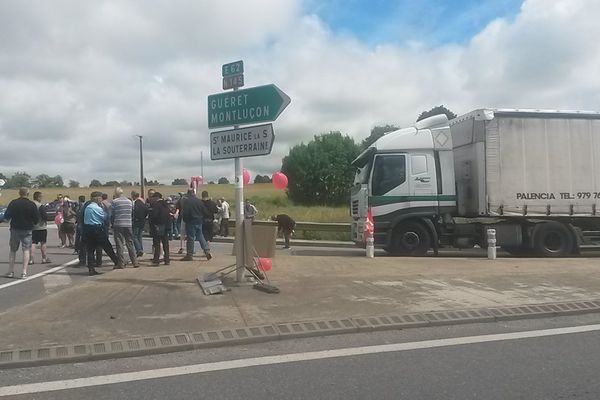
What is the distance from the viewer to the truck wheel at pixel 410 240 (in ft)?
47.1

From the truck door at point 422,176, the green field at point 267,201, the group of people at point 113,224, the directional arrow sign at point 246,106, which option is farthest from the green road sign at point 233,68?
the green field at point 267,201

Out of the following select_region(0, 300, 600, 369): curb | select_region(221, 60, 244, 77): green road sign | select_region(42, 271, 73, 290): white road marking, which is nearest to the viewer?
select_region(0, 300, 600, 369): curb

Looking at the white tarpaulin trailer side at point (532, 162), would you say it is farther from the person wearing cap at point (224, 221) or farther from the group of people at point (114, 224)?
the person wearing cap at point (224, 221)

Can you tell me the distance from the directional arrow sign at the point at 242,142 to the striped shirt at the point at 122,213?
3.35 m

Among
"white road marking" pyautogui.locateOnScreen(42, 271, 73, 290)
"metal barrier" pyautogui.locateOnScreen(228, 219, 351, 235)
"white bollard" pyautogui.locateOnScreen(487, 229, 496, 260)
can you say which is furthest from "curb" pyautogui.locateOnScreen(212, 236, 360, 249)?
"white road marking" pyautogui.locateOnScreen(42, 271, 73, 290)

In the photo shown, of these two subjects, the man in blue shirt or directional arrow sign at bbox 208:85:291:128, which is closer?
directional arrow sign at bbox 208:85:291:128

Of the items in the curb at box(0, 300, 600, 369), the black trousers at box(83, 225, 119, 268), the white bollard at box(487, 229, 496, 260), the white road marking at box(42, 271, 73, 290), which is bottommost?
the curb at box(0, 300, 600, 369)

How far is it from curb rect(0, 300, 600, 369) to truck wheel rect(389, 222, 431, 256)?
6.38 meters

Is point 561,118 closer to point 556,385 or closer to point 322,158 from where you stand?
point 556,385

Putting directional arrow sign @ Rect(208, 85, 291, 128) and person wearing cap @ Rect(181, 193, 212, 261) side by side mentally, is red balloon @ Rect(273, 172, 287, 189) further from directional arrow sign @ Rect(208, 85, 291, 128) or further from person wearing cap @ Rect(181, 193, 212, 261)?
directional arrow sign @ Rect(208, 85, 291, 128)

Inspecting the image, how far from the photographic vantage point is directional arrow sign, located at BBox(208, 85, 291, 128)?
8.65 metres

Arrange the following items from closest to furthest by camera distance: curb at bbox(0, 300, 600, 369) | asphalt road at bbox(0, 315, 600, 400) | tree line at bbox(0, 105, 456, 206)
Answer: asphalt road at bbox(0, 315, 600, 400)
curb at bbox(0, 300, 600, 369)
tree line at bbox(0, 105, 456, 206)

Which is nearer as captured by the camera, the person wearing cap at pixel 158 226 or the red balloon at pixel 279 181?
the person wearing cap at pixel 158 226

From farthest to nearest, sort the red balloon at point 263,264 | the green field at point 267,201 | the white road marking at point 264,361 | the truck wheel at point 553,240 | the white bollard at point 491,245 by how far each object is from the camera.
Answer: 1. the green field at point 267,201
2. the truck wheel at point 553,240
3. the white bollard at point 491,245
4. the red balloon at point 263,264
5. the white road marking at point 264,361
